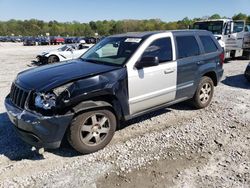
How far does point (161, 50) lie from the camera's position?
16.9 ft

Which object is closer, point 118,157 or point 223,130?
point 118,157

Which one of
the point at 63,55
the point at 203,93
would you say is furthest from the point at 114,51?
the point at 63,55

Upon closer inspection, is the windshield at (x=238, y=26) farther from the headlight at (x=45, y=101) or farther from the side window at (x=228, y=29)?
the headlight at (x=45, y=101)

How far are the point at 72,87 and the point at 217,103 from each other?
14.0ft

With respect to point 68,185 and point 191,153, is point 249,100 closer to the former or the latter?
point 191,153

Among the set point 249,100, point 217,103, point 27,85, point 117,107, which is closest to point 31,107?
point 27,85

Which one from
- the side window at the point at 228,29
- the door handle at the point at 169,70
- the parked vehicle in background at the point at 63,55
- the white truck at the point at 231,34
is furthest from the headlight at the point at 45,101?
the side window at the point at 228,29

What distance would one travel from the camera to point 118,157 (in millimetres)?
4156

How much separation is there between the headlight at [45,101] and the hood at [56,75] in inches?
4.0

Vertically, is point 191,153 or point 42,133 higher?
point 42,133

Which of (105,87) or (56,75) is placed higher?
(56,75)

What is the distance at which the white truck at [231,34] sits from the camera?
47.0ft

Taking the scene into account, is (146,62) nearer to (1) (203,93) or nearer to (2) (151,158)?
(2) (151,158)

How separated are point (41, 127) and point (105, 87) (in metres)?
1.12
